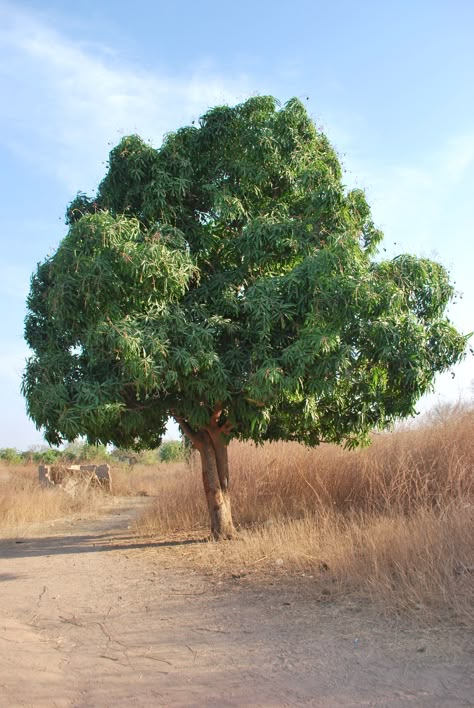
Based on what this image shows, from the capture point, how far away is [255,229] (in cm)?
827

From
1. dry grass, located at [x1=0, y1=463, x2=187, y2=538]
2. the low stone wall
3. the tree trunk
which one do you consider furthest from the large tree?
the low stone wall

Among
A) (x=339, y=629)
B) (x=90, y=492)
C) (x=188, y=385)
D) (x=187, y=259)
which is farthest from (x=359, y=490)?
(x=90, y=492)

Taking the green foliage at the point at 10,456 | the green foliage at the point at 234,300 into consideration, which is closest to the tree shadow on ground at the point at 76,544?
the green foliage at the point at 234,300

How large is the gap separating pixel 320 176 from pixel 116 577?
6.01m

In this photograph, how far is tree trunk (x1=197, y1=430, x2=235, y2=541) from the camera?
982 cm

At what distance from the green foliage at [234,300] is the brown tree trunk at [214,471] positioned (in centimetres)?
36

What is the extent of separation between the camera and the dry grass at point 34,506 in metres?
14.2

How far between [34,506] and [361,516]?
390 inches

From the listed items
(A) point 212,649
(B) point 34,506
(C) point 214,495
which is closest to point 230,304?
(C) point 214,495

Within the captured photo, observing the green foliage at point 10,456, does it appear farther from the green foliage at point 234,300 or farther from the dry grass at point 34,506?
the green foliage at point 234,300

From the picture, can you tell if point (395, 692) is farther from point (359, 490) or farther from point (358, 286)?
point (359, 490)

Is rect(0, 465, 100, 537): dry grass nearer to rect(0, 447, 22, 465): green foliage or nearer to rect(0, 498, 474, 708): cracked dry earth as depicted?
rect(0, 498, 474, 708): cracked dry earth

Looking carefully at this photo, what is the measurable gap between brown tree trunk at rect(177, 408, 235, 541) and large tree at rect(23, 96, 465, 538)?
25mm

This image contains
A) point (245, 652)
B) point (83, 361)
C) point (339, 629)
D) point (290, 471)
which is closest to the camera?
point (245, 652)
